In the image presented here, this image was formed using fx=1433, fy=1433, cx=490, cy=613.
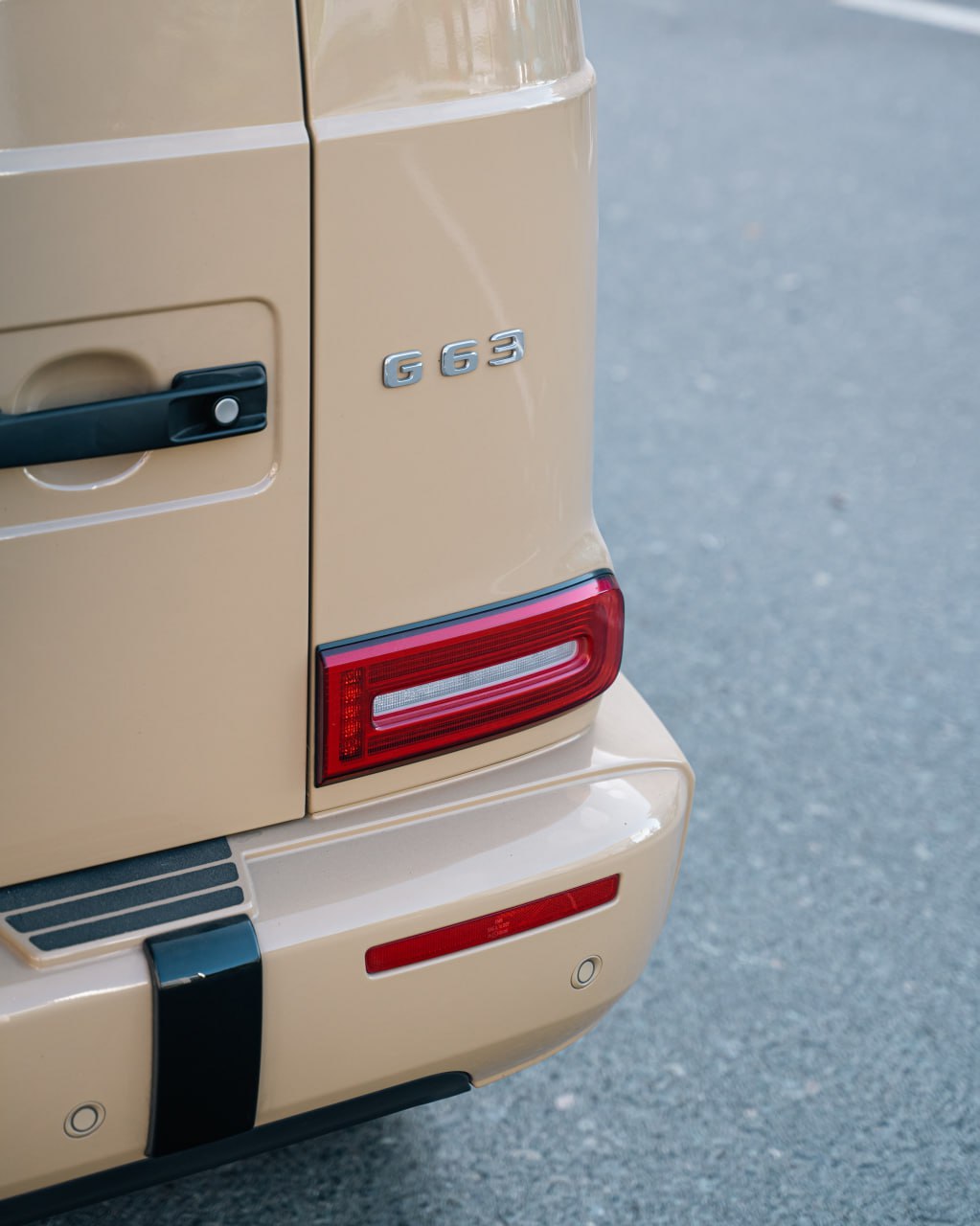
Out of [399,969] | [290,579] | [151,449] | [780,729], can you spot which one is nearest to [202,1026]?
[399,969]

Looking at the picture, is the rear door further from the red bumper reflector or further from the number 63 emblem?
the red bumper reflector

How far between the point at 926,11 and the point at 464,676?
397 inches

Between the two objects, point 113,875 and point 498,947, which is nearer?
point 113,875

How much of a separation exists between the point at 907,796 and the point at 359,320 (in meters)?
2.15

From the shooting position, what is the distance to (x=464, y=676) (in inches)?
67.3

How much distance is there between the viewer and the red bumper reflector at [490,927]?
1623 mm

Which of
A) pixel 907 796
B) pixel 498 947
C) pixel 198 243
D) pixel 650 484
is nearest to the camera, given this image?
pixel 198 243

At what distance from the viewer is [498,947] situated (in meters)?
1.69

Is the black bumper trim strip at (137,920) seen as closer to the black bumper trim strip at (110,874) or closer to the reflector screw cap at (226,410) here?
the black bumper trim strip at (110,874)

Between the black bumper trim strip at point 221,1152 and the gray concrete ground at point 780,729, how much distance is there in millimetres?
529

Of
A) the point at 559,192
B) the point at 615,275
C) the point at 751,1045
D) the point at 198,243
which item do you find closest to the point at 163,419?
the point at 198,243

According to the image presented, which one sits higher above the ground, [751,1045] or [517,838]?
[517,838]

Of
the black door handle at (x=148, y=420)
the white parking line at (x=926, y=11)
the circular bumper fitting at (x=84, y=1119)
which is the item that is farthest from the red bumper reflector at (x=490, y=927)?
the white parking line at (x=926, y=11)

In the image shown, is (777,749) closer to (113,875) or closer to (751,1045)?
(751,1045)
